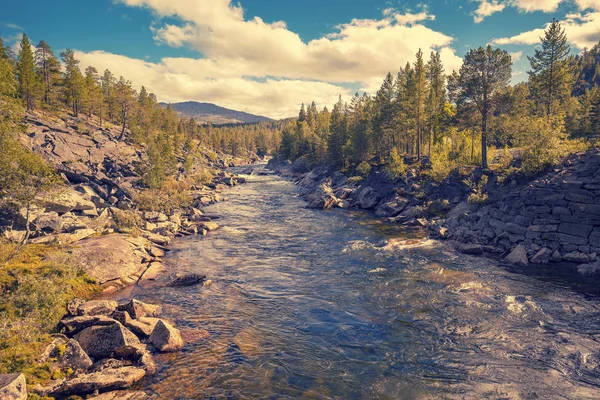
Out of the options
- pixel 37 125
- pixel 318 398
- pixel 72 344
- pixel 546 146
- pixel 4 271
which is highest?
pixel 37 125

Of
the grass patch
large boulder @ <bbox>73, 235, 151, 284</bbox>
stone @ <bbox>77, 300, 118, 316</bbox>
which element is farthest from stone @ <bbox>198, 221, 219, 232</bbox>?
stone @ <bbox>77, 300, 118, 316</bbox>

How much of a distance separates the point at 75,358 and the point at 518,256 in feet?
103

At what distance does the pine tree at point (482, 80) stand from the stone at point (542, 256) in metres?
18.2

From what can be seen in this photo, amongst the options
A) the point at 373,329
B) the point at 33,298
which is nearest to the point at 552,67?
the point at 373,329

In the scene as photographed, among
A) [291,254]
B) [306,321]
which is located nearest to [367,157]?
[291,254]

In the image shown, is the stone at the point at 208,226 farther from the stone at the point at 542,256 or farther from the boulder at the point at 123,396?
the stone at the point at 542,256

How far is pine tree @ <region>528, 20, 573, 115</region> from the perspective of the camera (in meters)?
48.8

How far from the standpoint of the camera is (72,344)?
45.3 ft

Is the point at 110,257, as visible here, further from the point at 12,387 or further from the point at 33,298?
the point at 12,387

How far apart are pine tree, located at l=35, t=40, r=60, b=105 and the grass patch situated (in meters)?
79.2

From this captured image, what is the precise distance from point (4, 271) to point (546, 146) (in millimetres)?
45867

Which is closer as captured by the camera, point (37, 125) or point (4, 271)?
point (4, 271)

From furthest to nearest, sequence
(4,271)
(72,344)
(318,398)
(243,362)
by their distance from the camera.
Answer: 1. (4,271)
2. (243,362)
3. (72,344)
4. (318,398)

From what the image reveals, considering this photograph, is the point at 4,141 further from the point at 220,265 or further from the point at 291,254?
the point at 291,254
